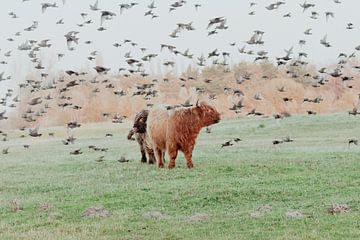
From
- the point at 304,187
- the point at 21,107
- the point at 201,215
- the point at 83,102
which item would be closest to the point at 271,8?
the point at 304,187

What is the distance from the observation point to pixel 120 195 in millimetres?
20234

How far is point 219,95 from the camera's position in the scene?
7812 cm

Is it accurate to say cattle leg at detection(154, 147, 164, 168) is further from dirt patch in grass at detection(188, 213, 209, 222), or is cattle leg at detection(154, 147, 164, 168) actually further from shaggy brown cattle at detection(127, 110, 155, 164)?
dirt patch in grass at detection(188, 213, 209, 222)

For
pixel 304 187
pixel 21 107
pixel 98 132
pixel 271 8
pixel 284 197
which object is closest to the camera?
pixel 284 197

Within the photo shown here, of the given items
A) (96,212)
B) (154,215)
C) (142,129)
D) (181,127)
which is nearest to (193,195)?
(154,215)

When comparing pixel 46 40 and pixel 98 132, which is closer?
pixel 46 40

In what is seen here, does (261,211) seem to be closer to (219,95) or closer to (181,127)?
(181,127)

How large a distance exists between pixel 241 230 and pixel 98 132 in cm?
4227

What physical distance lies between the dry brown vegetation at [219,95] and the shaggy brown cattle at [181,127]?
1573 inches

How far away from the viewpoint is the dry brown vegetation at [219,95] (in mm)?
71375

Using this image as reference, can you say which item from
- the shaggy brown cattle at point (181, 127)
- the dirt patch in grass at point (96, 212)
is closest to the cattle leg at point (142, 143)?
the shaggy brown cattle at point (181, 127)

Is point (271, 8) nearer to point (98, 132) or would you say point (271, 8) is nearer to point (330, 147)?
point (330, 147)

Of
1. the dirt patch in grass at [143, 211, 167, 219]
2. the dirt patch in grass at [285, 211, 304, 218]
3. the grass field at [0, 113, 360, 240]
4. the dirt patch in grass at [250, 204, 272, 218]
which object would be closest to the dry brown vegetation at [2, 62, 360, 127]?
the grass field at [0, 113, 360, 240]

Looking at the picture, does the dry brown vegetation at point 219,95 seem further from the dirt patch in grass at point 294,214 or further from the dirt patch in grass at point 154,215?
the dirt patch in grass at point 294,214
